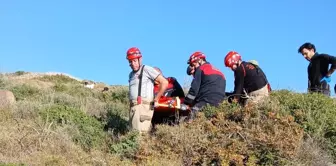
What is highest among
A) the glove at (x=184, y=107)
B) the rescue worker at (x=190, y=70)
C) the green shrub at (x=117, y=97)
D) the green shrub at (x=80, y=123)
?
the green shrub at (x=117, y=97)

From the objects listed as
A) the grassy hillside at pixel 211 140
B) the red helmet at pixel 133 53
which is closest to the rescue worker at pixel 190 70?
the red helmet at pixel 133 53

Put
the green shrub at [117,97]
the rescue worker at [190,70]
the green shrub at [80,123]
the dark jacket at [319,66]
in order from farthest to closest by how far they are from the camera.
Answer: the green shrub at [117,97], the dark jacket at [319,66], the rescue worker at [190,70], the green shrub at [80,123]

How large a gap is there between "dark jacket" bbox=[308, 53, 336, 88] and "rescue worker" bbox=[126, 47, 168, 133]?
298 cm

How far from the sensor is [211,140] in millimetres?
7227

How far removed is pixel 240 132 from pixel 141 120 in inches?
87.2

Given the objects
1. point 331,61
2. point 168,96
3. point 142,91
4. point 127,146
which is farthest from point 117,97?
point 127,146

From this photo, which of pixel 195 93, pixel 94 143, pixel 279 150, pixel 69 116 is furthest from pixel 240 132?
pixel 69 116

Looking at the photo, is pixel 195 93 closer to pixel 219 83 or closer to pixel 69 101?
pixel 219 83

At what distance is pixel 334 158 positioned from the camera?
739cm

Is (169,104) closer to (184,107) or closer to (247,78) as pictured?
(184,107)

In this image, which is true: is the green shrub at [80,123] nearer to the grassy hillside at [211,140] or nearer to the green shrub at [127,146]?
the grassy hillside at [211,140]

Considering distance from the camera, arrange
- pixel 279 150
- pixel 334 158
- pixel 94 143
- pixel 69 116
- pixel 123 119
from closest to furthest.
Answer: pixel 279 150, pixel 334 158, pixel 94 143, pixel 69 116, pixel 123 119

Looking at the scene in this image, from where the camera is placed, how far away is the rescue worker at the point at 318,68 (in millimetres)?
9719

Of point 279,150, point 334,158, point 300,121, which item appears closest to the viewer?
point 279,150
